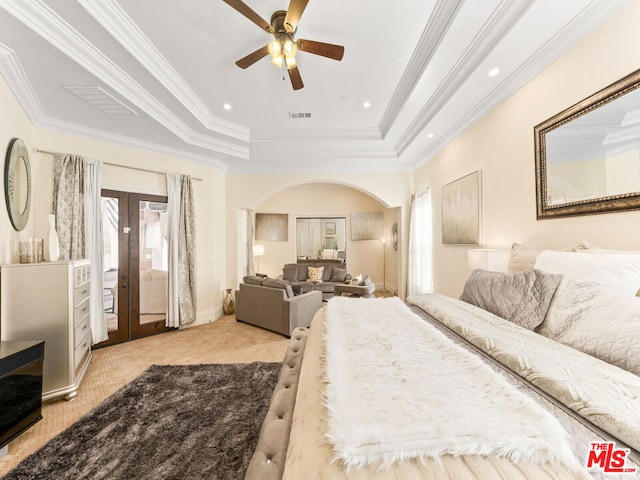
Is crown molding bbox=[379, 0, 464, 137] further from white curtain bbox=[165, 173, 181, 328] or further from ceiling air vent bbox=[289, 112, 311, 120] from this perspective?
white curtain bbox=[165, 173, 181, 328]

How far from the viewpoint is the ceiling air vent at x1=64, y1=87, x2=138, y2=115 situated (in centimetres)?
244

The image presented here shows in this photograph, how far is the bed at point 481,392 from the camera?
23.7 inches

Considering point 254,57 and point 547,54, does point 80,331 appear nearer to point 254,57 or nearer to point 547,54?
point 254,57

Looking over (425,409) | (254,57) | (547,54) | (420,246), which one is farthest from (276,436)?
(420,246)

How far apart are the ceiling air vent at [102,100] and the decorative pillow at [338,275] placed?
4796 millimetres

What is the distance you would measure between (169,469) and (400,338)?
60.6 inches

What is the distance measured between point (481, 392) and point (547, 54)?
2.72m

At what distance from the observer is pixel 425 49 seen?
2.28 metres

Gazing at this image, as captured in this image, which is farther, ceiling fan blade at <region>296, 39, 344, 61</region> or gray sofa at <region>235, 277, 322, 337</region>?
gray sofa at <region>235, 277, 322, 337</region>

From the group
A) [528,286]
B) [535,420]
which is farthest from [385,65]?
[535,420]

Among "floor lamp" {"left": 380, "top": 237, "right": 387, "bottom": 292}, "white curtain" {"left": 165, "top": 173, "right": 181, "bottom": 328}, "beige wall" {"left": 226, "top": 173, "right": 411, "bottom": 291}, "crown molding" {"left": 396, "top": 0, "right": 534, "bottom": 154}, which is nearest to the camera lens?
"crown molding" {"left": 396, "top": 0, "right": 534, "bottom": 154}

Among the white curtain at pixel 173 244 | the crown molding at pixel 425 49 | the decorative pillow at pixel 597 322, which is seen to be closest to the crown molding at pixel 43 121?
the white curtain at pixel 173 244

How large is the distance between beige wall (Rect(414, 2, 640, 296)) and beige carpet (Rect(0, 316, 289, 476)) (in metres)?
2.84

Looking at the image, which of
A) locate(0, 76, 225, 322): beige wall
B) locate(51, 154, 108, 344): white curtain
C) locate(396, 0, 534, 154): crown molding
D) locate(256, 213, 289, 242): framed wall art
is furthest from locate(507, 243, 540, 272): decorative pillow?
locate(256, 213, 289, 242): framed wall art
